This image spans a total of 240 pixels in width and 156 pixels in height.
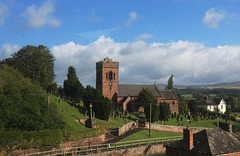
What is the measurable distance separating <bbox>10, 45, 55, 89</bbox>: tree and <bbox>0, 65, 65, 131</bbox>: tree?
54.5 ft

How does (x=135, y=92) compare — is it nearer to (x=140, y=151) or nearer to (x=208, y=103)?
(x=140, y=151)

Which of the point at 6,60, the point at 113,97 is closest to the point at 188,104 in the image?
the point at 113,97

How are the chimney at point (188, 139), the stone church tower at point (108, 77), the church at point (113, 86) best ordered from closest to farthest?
the chimney at point (188, 139)
the church at point (113, 86)
the stone church tower at point (108, 77)

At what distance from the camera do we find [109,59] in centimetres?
7625

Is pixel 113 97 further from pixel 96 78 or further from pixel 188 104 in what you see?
pixel 188 104

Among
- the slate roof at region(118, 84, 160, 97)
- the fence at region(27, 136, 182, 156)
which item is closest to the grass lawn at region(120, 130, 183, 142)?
the fence at region(27, 136, 182, 156)

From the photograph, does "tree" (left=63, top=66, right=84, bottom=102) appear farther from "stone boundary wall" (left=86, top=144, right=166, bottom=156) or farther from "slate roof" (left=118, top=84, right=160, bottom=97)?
"stone boundary wall" (left=86, top=144, right=166, bottom=156)

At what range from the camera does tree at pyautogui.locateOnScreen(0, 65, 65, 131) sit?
2861 cm

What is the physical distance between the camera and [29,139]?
2808 centimetres

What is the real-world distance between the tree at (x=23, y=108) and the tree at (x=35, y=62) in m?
16.6

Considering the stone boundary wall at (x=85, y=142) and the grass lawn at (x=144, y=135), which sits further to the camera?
the grass lawn at (x=144, y=135)

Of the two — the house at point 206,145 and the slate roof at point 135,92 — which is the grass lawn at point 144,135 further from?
the slate roof at point 135,92

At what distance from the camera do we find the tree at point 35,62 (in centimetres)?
5233

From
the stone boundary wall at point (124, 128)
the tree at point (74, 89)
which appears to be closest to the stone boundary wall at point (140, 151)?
the stone boundary wall at point (124, 128)
